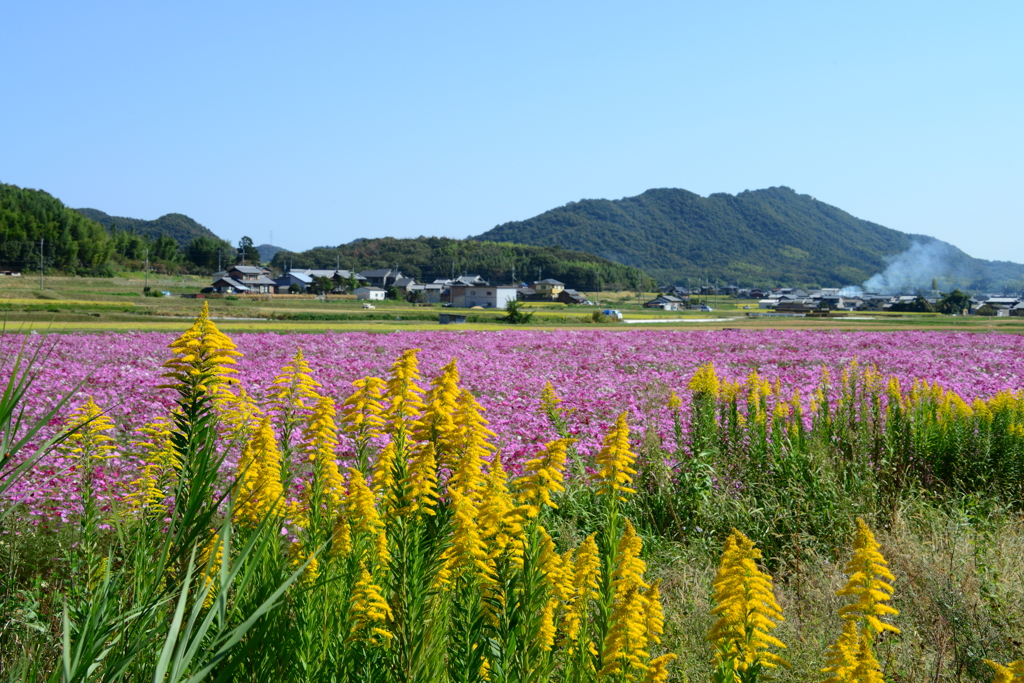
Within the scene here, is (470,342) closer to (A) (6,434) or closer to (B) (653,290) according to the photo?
(A) (6,434)

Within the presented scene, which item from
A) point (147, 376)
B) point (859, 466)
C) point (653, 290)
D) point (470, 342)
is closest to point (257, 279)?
point (653, 290)

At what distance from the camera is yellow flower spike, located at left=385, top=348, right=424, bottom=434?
2877mm

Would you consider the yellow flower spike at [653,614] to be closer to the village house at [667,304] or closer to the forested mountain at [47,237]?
the forested mountain at [47,237]

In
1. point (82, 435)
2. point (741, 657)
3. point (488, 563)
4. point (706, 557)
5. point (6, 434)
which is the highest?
point (6, 434)

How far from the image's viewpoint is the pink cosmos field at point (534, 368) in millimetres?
8391

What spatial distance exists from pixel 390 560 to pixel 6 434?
1474 mm

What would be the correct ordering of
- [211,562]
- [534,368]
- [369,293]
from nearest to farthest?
[211,562]
[534,368]
[369,293]

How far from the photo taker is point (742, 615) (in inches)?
89.7

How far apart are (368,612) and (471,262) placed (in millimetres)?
162943

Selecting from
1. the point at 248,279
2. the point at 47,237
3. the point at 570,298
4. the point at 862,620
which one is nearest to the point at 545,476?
the point at 862,620

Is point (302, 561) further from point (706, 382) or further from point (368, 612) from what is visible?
point (706, 382)

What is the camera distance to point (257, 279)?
121 metres

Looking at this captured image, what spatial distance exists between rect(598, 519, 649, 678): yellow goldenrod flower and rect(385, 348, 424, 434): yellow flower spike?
0.97m

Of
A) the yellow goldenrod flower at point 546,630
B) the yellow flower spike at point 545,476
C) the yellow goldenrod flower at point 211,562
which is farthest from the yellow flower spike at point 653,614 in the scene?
the yellow goldenrod flower at point 211,562
